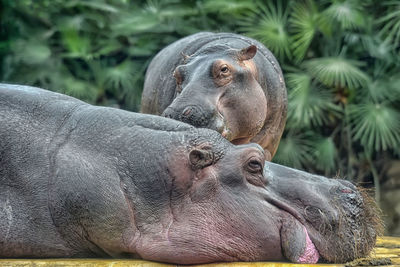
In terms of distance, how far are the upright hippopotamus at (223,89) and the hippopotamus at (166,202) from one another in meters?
2.09

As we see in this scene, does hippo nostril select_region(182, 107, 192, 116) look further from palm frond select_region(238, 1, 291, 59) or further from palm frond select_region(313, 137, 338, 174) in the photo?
palm frond select_region(238, 1, 291, 59)

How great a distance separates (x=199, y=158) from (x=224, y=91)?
2807 millimetres

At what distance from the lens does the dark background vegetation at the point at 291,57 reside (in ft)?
34.6

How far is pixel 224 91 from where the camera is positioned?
5422 millimetres

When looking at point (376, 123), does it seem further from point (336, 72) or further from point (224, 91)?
point (224, 91)

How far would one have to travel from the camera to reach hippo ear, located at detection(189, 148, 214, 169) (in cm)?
264

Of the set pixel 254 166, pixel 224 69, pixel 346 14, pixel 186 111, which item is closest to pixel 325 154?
pixel 346 14

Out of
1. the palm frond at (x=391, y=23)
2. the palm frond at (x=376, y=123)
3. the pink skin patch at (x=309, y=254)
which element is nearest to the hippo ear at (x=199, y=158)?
the pink skin patch at (x=309, y=254)

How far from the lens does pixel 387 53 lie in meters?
11.2

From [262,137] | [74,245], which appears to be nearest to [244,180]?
[74,245]

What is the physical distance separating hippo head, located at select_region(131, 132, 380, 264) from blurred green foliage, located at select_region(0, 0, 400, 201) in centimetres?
739

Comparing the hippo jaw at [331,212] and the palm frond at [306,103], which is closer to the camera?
the hippo jaw at [331,212]

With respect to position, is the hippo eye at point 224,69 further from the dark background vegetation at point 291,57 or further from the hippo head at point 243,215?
the dark background vegetation at point 291,57

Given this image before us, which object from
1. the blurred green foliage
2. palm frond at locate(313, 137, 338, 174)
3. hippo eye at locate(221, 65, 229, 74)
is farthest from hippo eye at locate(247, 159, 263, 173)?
palm frond at locate(313, 137, 338, 174)
